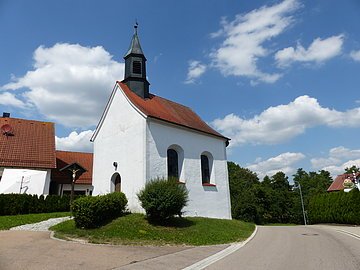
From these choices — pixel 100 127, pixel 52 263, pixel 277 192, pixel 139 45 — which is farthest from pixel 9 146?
pixel 277 192

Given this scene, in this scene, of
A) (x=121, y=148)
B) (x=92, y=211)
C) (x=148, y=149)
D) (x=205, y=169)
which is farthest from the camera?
(x=205, y=169)

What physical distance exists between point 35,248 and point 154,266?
15.6ft

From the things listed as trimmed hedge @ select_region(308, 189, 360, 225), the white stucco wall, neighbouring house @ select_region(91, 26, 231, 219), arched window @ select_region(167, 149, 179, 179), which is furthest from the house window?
trimmed hedge @ select_region(308, 189, 360, 225)

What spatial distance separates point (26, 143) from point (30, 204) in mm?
7375

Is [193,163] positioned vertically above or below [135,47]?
below

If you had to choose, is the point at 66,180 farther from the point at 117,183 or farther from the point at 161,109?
the point at 161,109

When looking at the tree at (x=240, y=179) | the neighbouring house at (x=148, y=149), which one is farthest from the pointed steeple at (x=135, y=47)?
the tree at (x=240, y=179)

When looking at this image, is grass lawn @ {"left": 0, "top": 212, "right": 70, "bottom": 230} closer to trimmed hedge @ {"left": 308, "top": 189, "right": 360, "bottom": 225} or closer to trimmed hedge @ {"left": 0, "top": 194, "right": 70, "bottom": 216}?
trimmed hedge @ {"left": 0, "top": 194, "right": 70, "bottom": 216}

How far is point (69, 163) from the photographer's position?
2852 centimetres

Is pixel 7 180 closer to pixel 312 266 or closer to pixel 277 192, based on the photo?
pixel 312 266

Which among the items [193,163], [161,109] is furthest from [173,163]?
[161,109]

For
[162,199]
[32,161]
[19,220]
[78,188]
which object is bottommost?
[19,220]

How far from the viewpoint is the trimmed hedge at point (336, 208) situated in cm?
2267

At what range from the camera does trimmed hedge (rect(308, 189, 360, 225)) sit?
2267 cm
